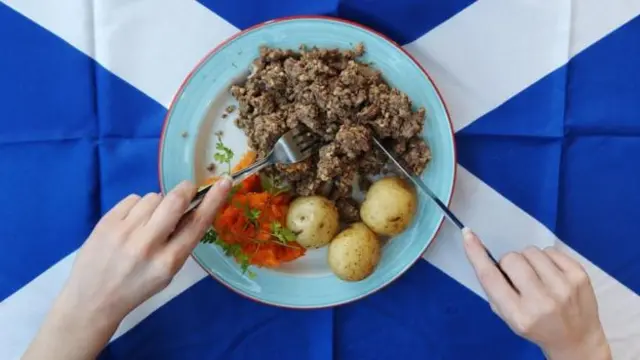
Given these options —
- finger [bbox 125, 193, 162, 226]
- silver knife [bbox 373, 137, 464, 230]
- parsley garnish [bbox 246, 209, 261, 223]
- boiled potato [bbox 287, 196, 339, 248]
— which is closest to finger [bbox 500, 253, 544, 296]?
silver knife [bbox 373, 137, 464, 230]

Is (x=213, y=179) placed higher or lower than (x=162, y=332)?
higher

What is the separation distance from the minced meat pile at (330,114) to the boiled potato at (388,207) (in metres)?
0.04

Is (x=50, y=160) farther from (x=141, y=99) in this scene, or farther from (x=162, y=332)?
(x=162, y=332)

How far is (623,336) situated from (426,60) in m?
0.64

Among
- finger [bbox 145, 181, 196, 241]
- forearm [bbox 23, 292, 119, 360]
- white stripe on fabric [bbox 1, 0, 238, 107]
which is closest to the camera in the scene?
finger [bbox 145, 181, 196, 241]

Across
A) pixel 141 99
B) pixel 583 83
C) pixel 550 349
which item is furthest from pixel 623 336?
pixel 141 99

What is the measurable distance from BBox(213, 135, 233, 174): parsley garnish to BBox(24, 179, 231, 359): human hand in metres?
0.13

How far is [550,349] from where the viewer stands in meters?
1.03

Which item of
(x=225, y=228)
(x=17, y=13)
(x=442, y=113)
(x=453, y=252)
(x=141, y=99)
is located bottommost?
(x=453, y=252)

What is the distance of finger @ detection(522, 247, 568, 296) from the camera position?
983mm

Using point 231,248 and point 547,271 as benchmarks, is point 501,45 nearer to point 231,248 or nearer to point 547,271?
point 547,271

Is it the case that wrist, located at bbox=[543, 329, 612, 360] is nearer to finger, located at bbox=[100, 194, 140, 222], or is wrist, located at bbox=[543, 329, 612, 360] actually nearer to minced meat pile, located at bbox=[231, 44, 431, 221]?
minced meat pile, located at bbox=[231, 44, 431, 221]

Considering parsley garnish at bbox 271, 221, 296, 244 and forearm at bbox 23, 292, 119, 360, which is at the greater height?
forearm at bbox 23, 292, 119, 360

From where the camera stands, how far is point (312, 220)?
3.50ft
